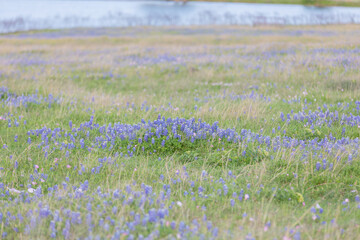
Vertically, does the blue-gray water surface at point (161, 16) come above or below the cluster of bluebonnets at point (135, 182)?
above

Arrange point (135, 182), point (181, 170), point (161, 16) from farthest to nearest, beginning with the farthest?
point (161, 16) → point (181, 170) → point (135, 182)

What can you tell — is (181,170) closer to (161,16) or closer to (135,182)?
(135,182)

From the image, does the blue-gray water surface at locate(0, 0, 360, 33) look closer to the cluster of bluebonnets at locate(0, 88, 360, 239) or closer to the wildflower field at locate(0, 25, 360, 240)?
the wildflower field at locate(0, 25, 360, 240)

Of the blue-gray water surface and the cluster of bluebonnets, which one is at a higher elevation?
the blue-gray water surface

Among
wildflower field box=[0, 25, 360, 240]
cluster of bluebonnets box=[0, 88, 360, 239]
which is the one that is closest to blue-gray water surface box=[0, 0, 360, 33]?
wildflower field box=[0, 25, 360, 240]

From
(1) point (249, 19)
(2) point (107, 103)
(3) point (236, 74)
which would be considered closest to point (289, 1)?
(1) point (249, 19)

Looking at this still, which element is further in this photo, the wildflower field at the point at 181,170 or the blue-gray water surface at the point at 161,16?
the blue-gray water surface at the point at 161,16

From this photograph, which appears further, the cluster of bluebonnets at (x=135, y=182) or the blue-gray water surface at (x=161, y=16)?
the blue-gray water surface at (x=161, y=16)

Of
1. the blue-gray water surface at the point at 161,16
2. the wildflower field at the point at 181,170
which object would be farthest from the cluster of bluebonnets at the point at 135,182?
the blue-gray water surface at the point at 161,16

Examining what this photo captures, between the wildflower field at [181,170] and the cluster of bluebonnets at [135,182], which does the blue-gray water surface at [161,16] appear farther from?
the cluster of bluebonnets at [135,182]

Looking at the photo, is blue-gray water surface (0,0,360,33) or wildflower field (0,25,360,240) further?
blue-gray water surface (0,0,360,33)

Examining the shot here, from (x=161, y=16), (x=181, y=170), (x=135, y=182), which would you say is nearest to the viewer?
(x=135, y=182)

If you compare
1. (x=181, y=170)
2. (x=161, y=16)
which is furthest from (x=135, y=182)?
(x=161, y=16)

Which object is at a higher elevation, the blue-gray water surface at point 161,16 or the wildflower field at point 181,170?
the blue-gray water surface at point 161,16
